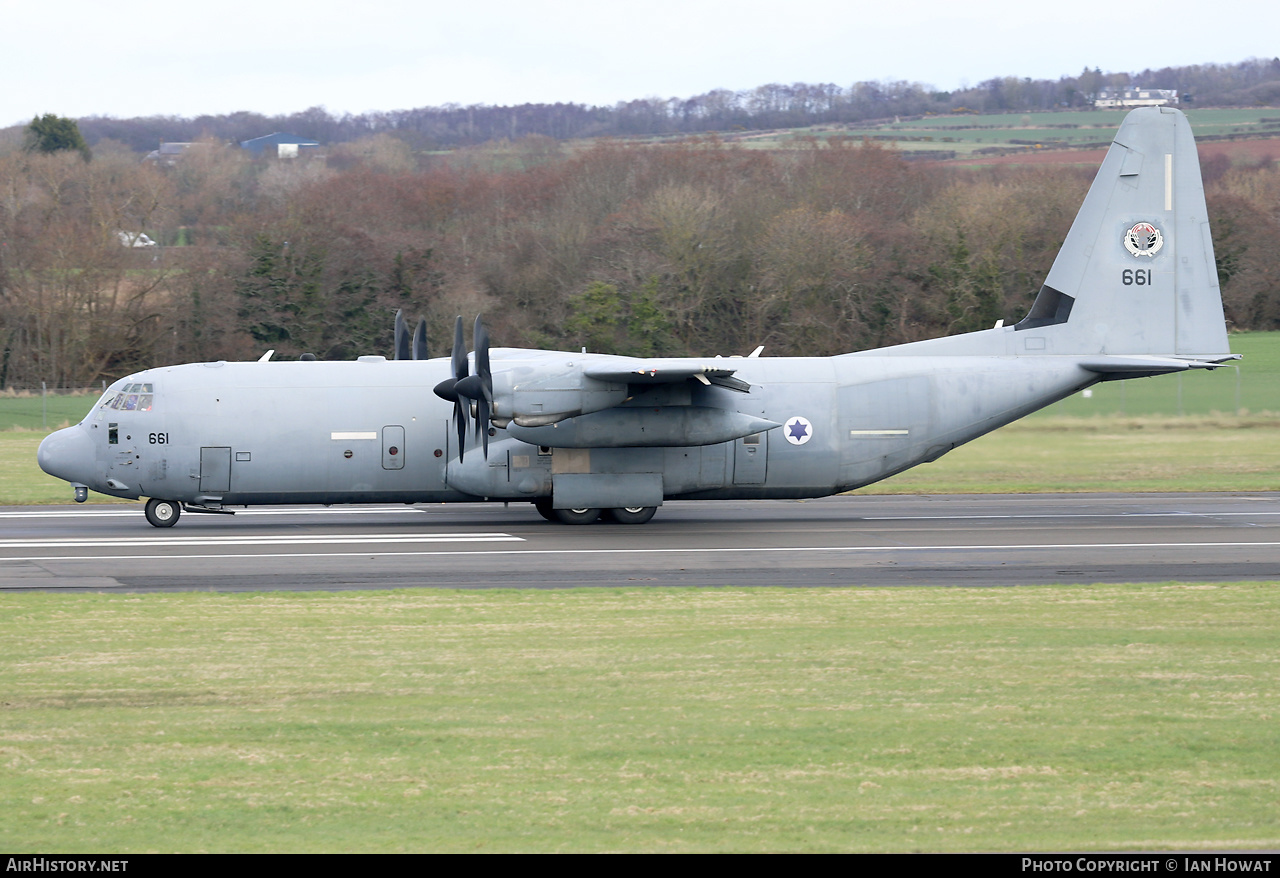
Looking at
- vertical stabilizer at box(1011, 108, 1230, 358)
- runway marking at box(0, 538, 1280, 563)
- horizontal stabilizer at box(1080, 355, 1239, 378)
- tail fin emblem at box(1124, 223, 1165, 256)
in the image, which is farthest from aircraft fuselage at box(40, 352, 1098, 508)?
tail fin emblem at box(1124, 223, 1165, 256)

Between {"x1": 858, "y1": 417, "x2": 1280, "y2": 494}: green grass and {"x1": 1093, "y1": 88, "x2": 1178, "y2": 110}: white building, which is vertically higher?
{"x1": 1093, "y1": 88, "x2": 1178, "y2": 110}: white building

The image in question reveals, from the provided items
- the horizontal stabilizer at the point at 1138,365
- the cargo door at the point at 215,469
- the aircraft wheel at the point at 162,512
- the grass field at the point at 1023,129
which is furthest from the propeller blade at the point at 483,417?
the grass field at the point at 1023,129

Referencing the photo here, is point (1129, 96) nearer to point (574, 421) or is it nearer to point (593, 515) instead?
point (593, 515)

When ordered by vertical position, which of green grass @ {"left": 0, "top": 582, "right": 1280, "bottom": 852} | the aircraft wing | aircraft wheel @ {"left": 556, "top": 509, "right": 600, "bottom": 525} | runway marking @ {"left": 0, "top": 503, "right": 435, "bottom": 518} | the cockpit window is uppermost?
the aircraft wing

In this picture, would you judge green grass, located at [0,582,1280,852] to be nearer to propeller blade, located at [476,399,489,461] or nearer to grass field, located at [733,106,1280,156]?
propeller blade, located at [476,399,489,461]

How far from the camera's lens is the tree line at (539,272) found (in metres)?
56.9

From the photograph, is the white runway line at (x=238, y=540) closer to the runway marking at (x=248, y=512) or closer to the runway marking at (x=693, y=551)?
the runway marking at (x=693, y=551)

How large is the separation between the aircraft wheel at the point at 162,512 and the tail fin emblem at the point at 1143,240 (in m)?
20.0

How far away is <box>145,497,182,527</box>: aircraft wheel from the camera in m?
24.2

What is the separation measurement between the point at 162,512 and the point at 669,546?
1026 centimetres

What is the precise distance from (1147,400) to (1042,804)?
35.8 m

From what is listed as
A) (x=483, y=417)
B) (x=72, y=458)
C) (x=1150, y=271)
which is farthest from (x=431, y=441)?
(x=1150, y=271)

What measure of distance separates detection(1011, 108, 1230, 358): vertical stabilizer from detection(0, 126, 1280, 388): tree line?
94.7 ft

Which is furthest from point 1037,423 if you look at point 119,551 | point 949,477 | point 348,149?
point 348,149
